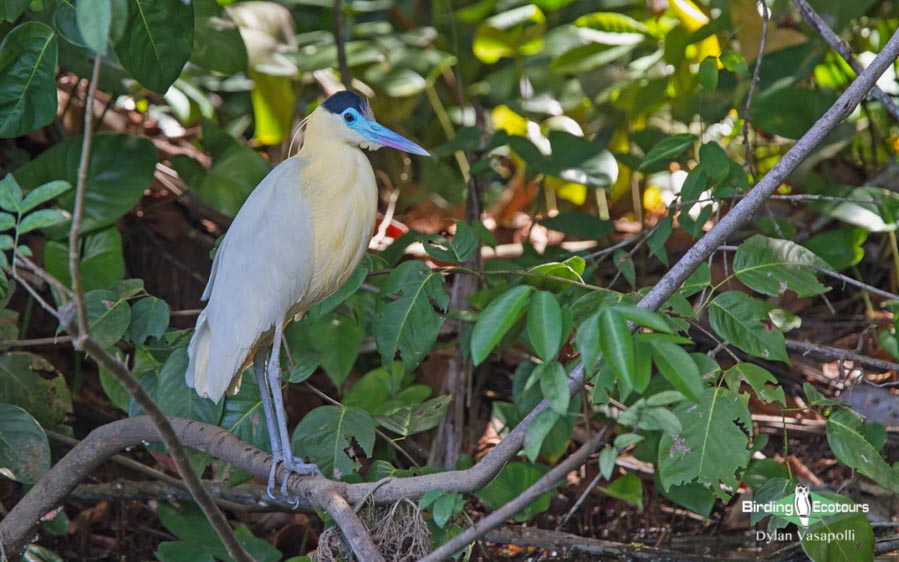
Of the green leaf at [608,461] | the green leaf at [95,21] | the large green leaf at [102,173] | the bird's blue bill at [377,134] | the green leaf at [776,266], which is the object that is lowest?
the large green leaf at [102,173]

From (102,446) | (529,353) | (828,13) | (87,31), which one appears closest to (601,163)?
(529,353)

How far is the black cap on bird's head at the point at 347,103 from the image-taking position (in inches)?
86.5

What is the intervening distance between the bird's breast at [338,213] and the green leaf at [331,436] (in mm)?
290

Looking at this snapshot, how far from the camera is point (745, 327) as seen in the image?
1.85m

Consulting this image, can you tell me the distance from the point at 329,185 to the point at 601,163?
120 centimetres

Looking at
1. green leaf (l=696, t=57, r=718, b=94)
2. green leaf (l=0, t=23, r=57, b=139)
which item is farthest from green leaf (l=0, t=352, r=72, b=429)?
green leaf (l=696, t=57, r=718, b=94)

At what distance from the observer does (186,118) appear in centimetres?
342

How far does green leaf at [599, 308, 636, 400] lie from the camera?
1.28 m

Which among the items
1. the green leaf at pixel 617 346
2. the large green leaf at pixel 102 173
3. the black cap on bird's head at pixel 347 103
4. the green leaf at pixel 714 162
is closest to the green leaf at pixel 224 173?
the large green leaf at pixel 102 173

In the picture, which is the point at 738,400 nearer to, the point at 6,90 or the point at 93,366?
the point at 6,90

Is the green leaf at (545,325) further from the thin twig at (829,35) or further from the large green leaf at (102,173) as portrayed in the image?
the large green leaf at (102,173)

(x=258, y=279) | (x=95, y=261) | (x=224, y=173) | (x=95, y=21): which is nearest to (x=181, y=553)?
(x=258, y=279)

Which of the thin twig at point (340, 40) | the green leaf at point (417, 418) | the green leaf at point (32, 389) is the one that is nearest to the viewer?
the green leaf at point (417, 418)

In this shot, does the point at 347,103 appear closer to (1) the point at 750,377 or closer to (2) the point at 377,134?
(2) the point at 377,134
